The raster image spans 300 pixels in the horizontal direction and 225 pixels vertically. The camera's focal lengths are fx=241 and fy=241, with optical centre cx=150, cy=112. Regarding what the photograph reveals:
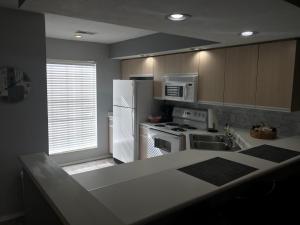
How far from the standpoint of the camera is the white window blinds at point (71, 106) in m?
4.43

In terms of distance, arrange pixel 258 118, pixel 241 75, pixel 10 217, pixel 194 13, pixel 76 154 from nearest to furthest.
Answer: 1. pixel 194 13
2. pixel 10 217
3. pixel 241 75
4. pixel 258 118
5. pixel 76 154

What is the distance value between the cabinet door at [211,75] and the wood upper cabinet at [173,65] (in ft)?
0.46

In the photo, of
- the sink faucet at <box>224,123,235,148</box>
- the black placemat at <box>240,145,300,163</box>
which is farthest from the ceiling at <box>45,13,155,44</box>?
the black placemat at <box>240,145,300,163</box>

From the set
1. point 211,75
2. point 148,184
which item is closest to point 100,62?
point 211,75

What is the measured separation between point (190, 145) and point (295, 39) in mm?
1694

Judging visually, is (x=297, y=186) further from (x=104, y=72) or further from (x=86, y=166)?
(x=104, y=72)

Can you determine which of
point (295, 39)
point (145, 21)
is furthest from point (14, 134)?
Result: point (295, 39)

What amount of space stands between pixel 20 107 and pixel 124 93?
211 centimetres

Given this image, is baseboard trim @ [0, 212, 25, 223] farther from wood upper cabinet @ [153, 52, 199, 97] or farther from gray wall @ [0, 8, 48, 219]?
wood upper cabinet @ [153, 52, 199, 97]

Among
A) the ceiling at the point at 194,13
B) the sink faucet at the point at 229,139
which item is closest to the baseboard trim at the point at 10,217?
Answer: the ceiling at the point at 194,13

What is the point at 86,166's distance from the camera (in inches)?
182

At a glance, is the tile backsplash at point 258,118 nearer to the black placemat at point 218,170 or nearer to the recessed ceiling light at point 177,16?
the black placemat at point 218,170

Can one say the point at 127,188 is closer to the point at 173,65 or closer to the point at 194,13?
the point at 194,13

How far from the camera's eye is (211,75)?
3.41m
